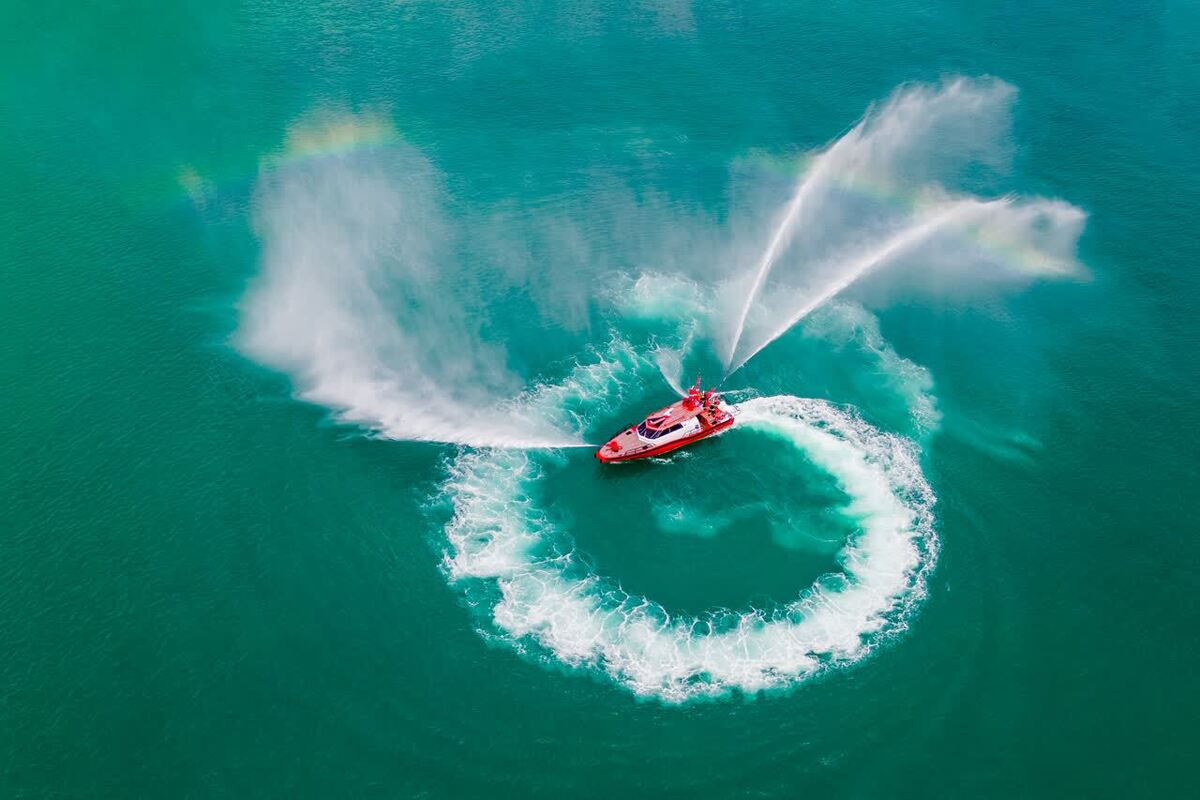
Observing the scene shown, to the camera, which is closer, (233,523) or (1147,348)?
(233,523)

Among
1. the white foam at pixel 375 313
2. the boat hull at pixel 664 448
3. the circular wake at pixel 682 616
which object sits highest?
the white foam at pixel 375 313

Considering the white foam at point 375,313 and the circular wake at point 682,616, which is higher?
the white foam at point 375,313

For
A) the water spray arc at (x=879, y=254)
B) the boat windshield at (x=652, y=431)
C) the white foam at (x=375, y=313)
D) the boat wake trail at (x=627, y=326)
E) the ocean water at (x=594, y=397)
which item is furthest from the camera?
the water spray arc at (x=879, y=254)

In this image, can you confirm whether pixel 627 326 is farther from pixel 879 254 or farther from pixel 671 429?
pixel 879 254

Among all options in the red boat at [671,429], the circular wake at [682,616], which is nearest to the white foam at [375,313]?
the red boat at [671,429]

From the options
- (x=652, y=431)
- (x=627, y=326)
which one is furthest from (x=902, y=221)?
(x=652, y=431)

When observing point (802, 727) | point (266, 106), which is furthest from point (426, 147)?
point (802, 727)

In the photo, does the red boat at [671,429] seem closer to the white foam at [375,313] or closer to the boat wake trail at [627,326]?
the boat wake trail at [627,326]

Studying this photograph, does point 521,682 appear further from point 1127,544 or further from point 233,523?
point 1127,544

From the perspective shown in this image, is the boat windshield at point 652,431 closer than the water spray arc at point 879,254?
Yes
